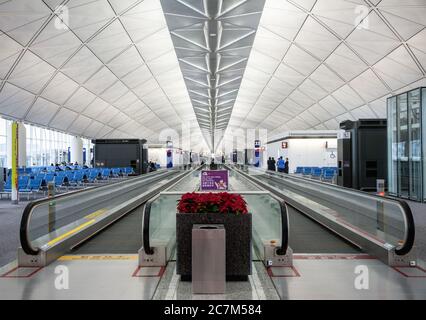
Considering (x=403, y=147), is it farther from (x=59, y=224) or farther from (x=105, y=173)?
(x=105, y=173)

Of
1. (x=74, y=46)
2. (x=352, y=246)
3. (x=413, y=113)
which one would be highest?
(x=74, y=46)

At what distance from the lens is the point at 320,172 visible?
3166 cm

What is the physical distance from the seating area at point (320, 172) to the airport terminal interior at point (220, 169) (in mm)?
214

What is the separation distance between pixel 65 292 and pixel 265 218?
5123 mm

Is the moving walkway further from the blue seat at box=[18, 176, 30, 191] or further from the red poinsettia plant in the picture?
the blue seat at box=[18, 176, 30, 191]

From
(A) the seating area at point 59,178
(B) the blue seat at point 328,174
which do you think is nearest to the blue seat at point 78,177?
(A) the seating area at point 59,178

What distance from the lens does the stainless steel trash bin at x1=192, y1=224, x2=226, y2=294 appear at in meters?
5.05

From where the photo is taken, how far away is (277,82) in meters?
38.9

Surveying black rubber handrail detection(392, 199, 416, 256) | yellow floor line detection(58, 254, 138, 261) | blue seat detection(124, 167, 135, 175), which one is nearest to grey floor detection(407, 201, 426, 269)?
black rubber handrail detection(392, 199, 416, 256)

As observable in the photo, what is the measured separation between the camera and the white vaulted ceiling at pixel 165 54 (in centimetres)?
2023

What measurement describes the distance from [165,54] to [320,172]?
17.7m

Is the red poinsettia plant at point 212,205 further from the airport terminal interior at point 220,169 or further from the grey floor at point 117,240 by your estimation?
the grey floor at point 117,240
